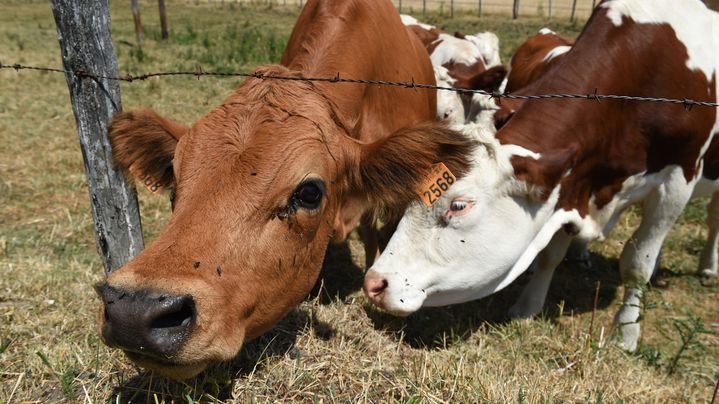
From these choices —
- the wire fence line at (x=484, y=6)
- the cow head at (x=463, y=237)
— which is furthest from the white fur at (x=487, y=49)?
the wire fence line at (x=484, y=6)

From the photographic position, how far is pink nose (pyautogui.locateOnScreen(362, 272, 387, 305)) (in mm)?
3035

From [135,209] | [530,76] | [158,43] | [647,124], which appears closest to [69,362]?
[135,209]

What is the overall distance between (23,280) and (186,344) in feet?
7.79

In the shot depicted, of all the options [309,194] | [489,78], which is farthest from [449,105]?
[309,194]

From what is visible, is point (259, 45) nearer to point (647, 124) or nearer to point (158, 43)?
point (158, 43)

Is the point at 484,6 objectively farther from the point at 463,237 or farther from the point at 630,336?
the point at 463,237

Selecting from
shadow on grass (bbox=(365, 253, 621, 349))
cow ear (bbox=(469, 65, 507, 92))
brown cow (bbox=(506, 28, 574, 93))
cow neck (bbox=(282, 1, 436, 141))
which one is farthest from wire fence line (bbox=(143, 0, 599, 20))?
cow neck (bbox=(282, 1, 436, 141))

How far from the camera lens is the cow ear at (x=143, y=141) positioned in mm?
2518

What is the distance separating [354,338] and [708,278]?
3.81m

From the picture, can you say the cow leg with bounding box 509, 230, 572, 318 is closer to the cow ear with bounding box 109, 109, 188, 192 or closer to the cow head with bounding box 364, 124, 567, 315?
the cow head with bounding box 364, 124, 567, 315

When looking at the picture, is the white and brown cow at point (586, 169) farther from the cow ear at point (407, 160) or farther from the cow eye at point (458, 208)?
the cow ear at point (407, 160)

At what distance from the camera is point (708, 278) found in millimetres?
5020

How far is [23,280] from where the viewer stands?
345 centimetres

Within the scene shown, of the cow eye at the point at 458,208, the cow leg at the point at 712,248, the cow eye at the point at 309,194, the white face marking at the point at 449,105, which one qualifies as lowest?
the cow leg at the point at 712,248
